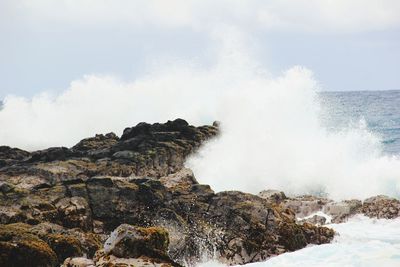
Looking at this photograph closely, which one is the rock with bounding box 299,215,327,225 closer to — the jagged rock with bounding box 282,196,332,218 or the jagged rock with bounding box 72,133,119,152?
the jagged rock with bounding box 282,196,332,218

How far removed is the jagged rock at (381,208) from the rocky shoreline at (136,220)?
0.14 feet

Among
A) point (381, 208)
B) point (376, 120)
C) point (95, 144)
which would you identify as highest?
point (376, 120)

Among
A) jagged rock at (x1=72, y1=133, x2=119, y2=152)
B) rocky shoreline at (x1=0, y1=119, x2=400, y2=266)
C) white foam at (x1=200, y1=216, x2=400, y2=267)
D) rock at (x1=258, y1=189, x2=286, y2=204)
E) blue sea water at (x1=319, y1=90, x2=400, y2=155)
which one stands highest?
blue sea water at (x1=319, y1=90, x2=400, y2=155)

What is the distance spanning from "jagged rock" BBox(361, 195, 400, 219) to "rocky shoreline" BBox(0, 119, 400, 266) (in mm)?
43

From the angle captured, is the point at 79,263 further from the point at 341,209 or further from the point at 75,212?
the point at 341,209

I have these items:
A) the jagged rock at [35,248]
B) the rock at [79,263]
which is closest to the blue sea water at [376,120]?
the jagged rock at [35,248]

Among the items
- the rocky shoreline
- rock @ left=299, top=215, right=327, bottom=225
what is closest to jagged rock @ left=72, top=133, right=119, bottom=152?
the rocky shoreline

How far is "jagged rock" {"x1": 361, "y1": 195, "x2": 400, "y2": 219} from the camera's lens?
20500 mm

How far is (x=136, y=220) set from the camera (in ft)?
53.1

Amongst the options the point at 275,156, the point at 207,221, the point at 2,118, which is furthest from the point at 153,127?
the point at 2,118

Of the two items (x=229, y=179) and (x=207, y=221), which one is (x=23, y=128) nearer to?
(x=229, y=179)

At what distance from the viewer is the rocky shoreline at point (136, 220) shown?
35.2 ft

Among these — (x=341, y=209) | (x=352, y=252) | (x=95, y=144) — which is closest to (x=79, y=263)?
(x=352, y=252)

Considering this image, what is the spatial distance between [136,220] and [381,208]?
10736 millimetres
